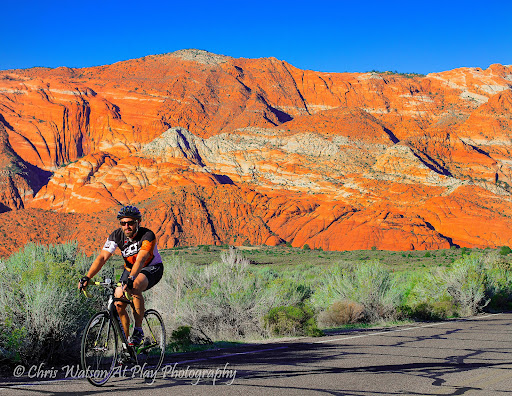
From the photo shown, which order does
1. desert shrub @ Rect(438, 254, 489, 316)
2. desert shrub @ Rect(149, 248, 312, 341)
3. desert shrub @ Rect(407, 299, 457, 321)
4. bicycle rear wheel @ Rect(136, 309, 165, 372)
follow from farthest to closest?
1. desert shrub @ Rect(438, 254, 489, 316)
2. desert shrub @ Rect(407, 299, 457, 321)
3. desert shrub @ Rect(149, 248, 312, 341)
4. bicycle rear wheel @ Rect(136, 309, 165, 372)

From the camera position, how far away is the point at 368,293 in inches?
609

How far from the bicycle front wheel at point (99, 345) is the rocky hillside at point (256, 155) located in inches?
2810

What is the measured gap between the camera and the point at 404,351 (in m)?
9.12

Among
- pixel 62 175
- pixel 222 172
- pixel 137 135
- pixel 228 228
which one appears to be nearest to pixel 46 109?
pixel 137 135

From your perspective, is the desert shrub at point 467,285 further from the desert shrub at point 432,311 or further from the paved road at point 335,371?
the paved road at point 335,371

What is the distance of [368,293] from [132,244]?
Answer: 10.9 metres

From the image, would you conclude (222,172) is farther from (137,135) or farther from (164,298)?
(164,298)

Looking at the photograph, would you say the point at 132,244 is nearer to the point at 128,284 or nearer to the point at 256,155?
the point at 128,284

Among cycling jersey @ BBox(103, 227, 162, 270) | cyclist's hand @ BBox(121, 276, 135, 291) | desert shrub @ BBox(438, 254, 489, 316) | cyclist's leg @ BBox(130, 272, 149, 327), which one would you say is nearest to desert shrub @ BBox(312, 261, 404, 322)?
desert shrub @ BBox(438, 254, 489, 316)

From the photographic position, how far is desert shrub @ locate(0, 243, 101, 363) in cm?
682

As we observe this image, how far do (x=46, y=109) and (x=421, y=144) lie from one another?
333 ft

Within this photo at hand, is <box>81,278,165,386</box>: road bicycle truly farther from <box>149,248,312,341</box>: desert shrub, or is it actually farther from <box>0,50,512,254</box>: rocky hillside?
<box>0,50,512,254</box>: rocky hillside

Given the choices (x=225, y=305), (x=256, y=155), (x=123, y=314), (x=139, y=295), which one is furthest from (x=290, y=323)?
(x=256, y=155)

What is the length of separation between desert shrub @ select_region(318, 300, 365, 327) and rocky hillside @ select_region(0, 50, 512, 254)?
65440 mm
